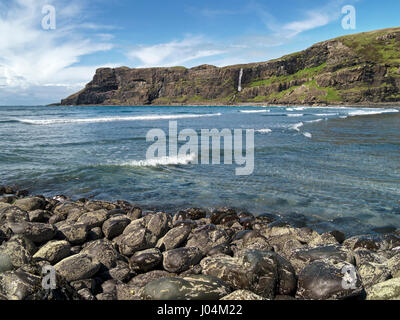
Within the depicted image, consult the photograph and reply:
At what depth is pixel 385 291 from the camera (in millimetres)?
3799

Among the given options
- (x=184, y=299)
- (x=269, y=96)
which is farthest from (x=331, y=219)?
(x=269, y=96)

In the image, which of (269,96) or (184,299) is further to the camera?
(269,96)

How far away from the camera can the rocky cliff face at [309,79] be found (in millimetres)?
109688

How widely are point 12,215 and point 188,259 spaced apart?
4658 millimetres

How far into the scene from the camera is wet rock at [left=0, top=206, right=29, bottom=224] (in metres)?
6.69

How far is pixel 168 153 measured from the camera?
16.8m

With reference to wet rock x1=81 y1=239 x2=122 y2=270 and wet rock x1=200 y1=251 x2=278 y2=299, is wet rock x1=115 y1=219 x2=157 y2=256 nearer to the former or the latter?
wet rock x1=81 y1=239 x2=122 y2=270

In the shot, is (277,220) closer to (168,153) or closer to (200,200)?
(200,200)

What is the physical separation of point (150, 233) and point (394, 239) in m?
5.28

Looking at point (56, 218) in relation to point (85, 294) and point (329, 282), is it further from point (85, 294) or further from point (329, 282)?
point (329, 282)

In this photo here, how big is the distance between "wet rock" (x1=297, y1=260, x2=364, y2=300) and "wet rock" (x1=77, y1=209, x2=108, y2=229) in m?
4.89

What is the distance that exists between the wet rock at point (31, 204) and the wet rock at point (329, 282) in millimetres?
7627

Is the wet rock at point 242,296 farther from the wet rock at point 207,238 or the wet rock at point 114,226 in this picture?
the wet rock at point 114,226

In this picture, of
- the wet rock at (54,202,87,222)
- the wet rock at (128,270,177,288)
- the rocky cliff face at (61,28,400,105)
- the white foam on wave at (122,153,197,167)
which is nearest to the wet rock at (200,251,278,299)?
the wet rock at (128,270,177,288)
